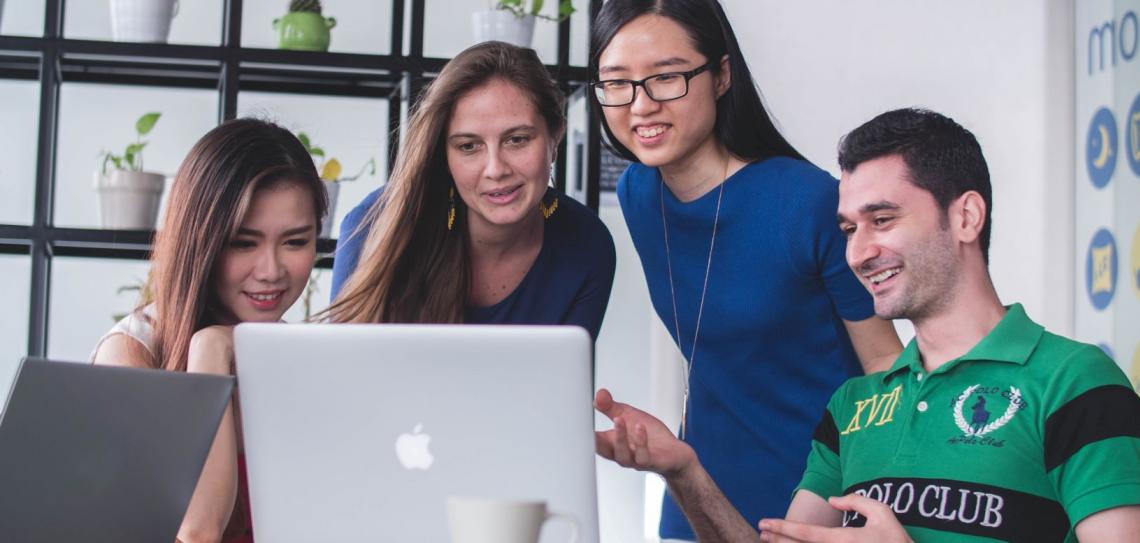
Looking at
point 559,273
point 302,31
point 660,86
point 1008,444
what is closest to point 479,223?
point 559,273

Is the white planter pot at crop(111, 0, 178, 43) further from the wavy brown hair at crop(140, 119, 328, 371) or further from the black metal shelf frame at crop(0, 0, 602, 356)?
the wavy brown hair at crop(140, 119, 328, 371)

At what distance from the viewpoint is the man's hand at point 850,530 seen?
1.24 meters

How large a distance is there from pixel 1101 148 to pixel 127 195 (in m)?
2.63

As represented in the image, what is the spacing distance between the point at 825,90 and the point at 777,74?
0.16 meters

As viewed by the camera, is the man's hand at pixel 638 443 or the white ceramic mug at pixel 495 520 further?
the man's hand at pixel 638 443

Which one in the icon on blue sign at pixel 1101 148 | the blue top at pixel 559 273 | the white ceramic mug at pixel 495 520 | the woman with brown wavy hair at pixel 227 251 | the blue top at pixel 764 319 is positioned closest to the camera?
the white ceramic mug at pixel 495 520

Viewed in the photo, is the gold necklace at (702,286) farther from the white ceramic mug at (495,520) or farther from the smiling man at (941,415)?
the white ceramic mug at (495,520)

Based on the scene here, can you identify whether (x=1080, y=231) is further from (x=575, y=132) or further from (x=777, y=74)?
(x=575, y=132)

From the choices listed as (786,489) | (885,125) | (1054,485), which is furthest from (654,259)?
(1054,485)

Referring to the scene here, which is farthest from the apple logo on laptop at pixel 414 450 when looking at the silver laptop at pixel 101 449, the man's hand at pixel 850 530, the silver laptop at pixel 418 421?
the man's hand at pixel 850 530

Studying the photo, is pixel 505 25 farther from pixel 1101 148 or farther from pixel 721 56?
pixel 1101 148

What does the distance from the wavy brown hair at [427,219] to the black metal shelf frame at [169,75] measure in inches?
29.0

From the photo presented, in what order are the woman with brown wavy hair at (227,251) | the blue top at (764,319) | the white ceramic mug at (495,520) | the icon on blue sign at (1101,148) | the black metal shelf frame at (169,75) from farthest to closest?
the icon on blue sign at (1101,148), the black metal shelf frame at (169,75), the blue top at (764,319), the woman with brown wavy hair at (227,251), the white ceramic mug at (495,520)

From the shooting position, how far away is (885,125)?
1.61m
